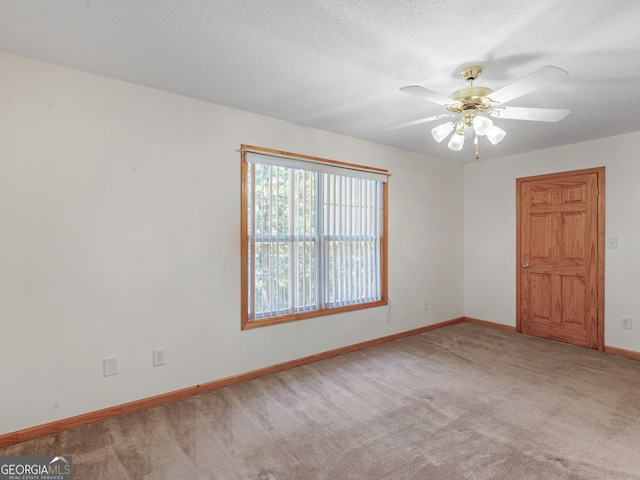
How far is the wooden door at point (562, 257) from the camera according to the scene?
380cm

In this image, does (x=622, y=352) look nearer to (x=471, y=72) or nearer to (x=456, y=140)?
(x=456, y=140)

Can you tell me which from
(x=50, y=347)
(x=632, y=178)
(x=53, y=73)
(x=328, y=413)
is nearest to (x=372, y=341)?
(x=328, y=413)

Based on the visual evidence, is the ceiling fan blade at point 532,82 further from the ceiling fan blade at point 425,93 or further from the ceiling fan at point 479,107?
the ceiling fan blade at point 425,93

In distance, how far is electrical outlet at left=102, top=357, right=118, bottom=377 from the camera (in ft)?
7.71

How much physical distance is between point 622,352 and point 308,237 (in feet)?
11.7

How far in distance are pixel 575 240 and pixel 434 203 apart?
5.44ft

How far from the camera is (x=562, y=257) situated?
4.06m

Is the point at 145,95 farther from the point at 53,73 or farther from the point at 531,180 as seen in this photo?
the point at 531,180

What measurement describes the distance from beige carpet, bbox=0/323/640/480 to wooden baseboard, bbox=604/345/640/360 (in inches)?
9.6

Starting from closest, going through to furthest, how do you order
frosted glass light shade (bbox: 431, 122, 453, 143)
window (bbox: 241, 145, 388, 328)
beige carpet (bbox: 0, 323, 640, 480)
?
beige carpet (bbox: 0, 323, 640, 480), frosted glass light shade (bbox: 431, 122, 453, 143), window (bbox: 241, 145, 388, 328)

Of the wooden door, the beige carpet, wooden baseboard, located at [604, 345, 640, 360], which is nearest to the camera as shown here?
the beige carpet

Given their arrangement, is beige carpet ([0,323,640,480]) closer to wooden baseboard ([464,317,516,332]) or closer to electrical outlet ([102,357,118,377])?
electrical outlet ([102,357,118,377])

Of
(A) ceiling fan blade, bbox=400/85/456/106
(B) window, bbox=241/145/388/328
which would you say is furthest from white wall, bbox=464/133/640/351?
(A) ceiling fan blade, bbox=400/85/456/106

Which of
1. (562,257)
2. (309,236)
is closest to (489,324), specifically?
(562,257)
